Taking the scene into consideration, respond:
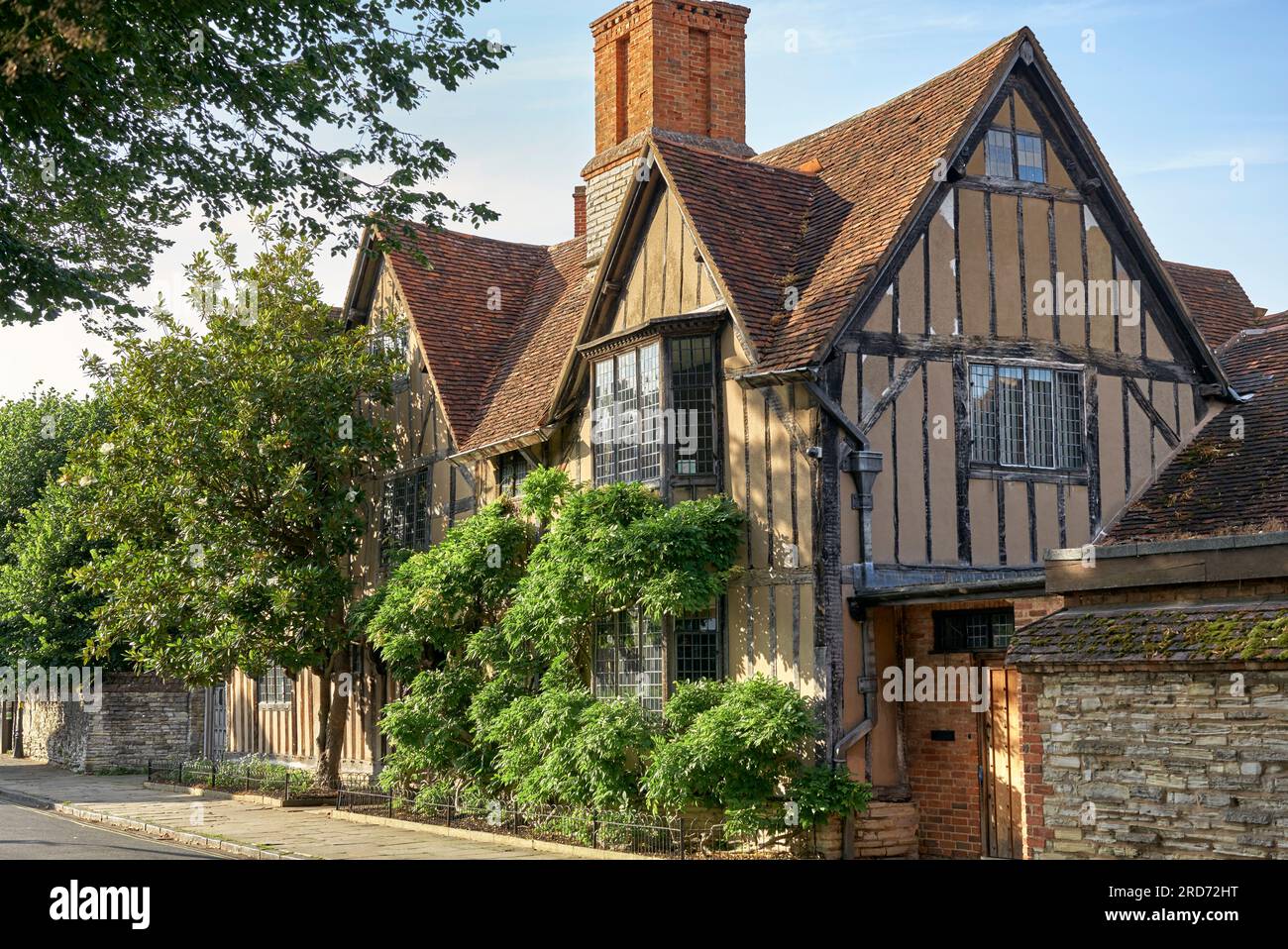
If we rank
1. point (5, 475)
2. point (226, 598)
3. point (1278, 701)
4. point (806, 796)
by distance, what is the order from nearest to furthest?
point (1278, 701) < point (806, 796) < point (226, 598) < point (5, 475)

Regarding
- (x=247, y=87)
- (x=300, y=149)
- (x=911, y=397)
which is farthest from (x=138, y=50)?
(x=911, y=397)

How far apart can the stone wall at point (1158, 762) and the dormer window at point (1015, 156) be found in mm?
8001

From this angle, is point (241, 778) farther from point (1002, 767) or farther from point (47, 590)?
point (1002, 767)

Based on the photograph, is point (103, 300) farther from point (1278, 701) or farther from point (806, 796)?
point (1278, 701)

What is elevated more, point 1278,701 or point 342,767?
point 1278,701

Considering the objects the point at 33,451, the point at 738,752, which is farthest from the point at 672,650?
the point at 33,451

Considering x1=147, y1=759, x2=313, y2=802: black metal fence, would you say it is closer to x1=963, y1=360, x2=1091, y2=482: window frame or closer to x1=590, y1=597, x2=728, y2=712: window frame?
x1=590, y1=597, x2=728, y2=712: window frame

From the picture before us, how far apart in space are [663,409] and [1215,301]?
11.4m

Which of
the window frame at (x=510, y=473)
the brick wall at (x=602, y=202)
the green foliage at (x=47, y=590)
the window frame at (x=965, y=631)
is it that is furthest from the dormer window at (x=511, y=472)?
the green foliage at (x=47, y=590)

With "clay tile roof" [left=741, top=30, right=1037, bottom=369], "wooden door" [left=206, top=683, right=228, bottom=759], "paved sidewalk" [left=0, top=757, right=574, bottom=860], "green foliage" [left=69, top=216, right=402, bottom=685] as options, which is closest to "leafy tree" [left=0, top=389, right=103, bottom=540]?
"wooden door" [left=206, top=683, right=228, bottom=759]

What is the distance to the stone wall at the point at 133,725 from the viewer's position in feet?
112

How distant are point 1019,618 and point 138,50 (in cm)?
1054

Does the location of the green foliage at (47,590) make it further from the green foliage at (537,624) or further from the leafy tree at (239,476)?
the green foliage at (537,624)

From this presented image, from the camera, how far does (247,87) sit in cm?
Answer: 1673
